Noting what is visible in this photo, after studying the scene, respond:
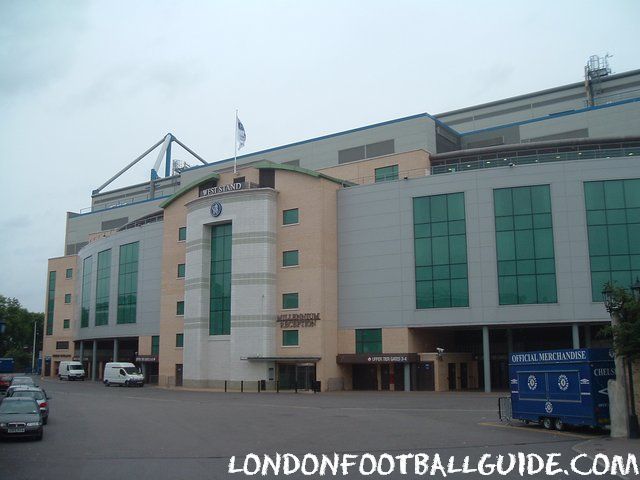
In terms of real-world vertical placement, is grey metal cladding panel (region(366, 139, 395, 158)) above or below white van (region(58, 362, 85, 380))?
above

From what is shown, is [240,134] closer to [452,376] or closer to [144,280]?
[144,280]

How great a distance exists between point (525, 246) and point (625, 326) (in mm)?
29812

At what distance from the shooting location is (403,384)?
54156 mm

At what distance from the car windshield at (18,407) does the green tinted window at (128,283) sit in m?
53.0

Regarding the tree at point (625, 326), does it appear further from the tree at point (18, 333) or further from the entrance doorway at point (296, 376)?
the tree at point (18, 333)

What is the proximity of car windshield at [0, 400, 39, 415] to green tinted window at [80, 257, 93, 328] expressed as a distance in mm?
64750

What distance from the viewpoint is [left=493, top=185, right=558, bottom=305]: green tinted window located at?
50094mm

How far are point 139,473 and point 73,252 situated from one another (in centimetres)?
9088

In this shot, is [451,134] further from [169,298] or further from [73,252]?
[73,252]

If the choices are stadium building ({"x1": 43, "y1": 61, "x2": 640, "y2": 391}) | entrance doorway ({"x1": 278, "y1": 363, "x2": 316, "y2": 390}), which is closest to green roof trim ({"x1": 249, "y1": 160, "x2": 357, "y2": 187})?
stadium building ({"x1": 43, "y1": 61, "x2": 640, "y2": 391})

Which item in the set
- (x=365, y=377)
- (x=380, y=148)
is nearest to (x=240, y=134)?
(x=380, y=148)

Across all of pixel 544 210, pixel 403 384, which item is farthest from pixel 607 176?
pixel 403 384

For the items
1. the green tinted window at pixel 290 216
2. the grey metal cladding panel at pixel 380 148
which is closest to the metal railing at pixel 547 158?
the grey metal cladding panel at pixel 380 148

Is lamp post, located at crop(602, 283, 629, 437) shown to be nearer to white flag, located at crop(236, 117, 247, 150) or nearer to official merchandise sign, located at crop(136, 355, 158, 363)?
white flag, located at crop(236, 117, 247, 150)
